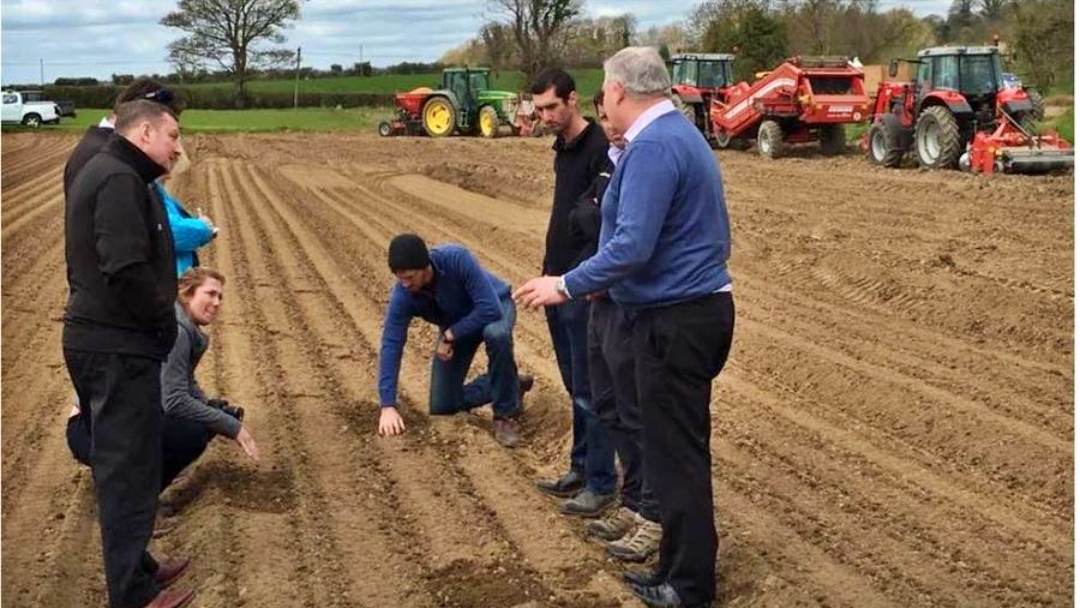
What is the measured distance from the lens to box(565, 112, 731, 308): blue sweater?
12.6 ft

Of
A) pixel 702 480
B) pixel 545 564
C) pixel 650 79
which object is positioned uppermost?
pixel 650 79

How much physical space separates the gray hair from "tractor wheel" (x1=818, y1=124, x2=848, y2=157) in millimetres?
19728

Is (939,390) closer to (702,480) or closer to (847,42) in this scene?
(702,480)

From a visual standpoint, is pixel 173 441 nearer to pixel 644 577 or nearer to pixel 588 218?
pixel 588 218

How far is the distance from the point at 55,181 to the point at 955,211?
1580 centimetres

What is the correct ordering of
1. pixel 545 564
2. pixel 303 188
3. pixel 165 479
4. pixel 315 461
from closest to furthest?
pixel 545 564 < pixel 165 479 < pixel 315 461 < pixel 303 188

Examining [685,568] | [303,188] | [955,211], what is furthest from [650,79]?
[303,188]

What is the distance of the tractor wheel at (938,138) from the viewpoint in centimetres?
1770

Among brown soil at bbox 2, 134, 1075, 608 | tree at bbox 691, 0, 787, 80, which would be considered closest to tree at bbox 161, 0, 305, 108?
tree at bbox 691, 0, 787, 80

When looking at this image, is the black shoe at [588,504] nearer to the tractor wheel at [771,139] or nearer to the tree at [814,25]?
the tractor wheel at [771,139]

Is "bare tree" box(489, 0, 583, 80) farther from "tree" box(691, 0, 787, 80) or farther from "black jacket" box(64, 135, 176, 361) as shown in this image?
"black jacket" box(64, 135, 176, 361)

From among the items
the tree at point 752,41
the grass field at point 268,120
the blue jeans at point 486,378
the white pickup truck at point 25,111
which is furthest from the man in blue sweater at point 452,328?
the white pickup truck at point 25,111

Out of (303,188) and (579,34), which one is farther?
(579,34)

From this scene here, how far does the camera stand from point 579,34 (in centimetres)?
5662
